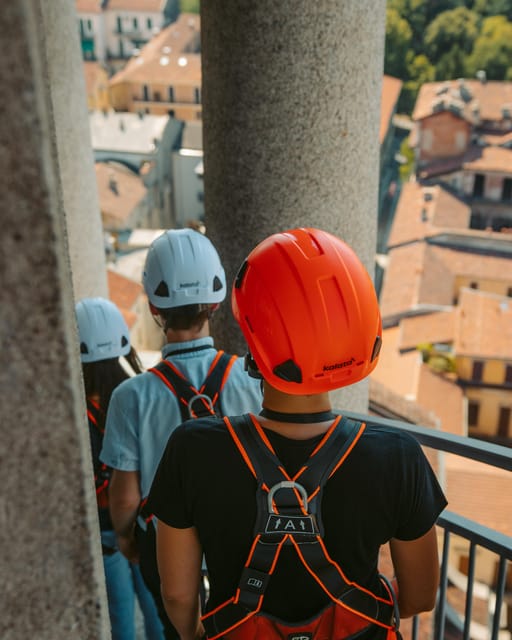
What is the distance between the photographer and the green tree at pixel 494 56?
77188 mm

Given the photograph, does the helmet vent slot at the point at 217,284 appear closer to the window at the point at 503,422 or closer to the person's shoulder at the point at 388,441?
the person's shoulder at the point at 388,441

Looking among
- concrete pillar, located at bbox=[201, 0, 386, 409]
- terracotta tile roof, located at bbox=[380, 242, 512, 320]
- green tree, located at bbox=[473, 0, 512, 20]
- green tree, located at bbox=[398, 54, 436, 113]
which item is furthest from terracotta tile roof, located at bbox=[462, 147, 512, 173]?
concrete pillar, located at bbox=[201, 0, 386, 409]

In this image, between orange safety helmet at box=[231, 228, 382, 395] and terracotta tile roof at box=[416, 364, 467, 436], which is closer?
orange safety helmet at box=[231, 228, 382, 395]

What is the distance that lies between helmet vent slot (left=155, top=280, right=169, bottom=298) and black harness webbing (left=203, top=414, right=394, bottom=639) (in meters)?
1.07

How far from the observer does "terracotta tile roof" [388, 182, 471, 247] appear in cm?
4791

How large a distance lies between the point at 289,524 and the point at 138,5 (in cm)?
10110

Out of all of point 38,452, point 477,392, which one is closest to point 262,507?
point 38,452

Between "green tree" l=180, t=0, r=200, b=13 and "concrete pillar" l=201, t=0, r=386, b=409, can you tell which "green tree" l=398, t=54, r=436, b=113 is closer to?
"green tree" l=180, t=0, r=200, b=13

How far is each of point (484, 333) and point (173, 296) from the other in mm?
35783

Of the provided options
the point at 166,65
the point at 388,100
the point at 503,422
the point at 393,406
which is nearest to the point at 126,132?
the point at 166,65

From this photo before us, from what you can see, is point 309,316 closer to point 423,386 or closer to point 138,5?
point 423,386

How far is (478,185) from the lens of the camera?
54.2m

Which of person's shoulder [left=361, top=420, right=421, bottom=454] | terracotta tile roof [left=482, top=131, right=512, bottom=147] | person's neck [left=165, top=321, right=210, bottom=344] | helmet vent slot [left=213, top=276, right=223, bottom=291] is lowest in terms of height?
terracotta tile roof [left=482, top=131, right=512, bottom=147]

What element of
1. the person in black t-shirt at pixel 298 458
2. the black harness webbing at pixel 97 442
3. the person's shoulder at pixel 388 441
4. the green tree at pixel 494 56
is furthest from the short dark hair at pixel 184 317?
the green tree at pixel 494 56
